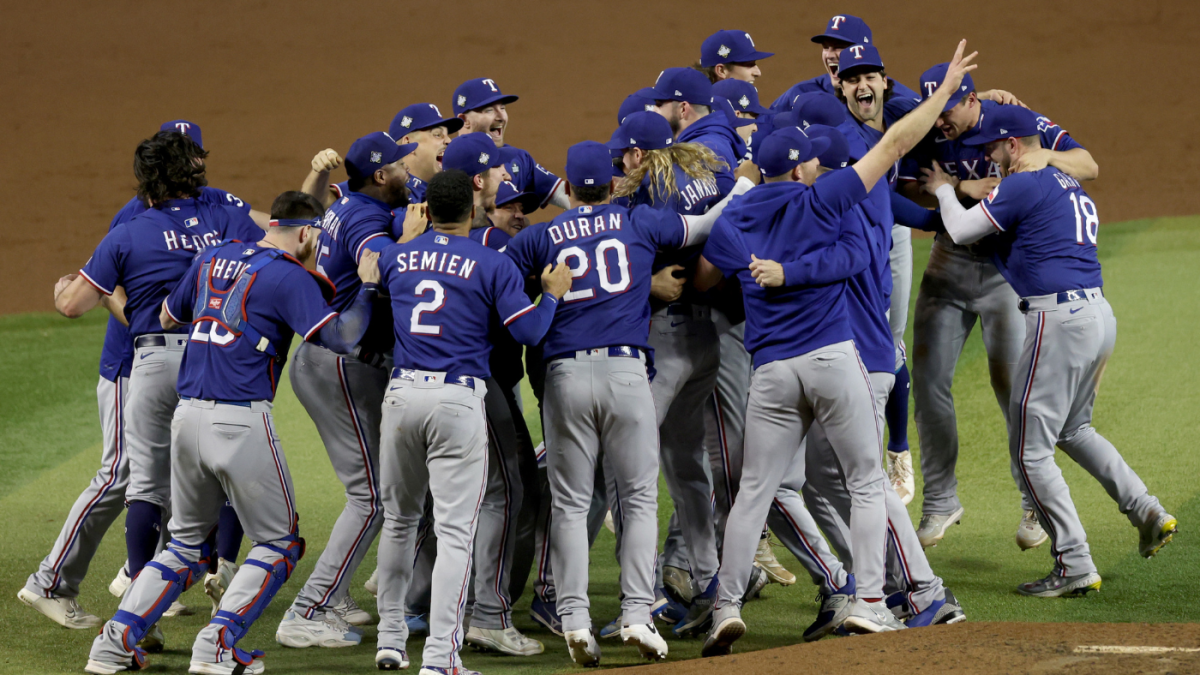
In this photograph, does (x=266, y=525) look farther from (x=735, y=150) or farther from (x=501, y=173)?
(x=735, y=150)

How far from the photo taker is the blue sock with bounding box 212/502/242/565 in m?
4.98

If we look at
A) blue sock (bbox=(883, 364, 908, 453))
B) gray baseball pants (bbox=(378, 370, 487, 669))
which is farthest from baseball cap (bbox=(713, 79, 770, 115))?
gray baseball pants (bbox=(378, 370, 487, 669))

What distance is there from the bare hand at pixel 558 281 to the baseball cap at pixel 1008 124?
83.5 inches

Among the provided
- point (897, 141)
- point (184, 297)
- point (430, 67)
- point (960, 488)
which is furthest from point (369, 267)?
point (430, 67)

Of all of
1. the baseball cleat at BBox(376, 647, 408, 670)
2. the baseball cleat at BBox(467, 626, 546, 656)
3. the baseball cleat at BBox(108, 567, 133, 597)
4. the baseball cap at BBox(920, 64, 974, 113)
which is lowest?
the baseball cleat at BBox(108, 567, 133, 597)

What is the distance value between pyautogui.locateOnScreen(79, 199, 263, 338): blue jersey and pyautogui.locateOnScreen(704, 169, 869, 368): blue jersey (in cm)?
216

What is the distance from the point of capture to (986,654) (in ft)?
12.0

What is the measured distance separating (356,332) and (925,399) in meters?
2.99

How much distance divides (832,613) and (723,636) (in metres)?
0.51

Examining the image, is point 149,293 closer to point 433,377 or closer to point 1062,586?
point 433,377

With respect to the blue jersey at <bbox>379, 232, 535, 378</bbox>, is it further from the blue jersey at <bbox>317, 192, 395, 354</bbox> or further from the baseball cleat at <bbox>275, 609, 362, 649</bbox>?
the baseball cleat at <bbox>275, 609, 362, 649</bbox>

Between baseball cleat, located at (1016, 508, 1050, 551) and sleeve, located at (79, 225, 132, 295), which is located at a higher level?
sleeve, located at (79, 225, 132, 295)

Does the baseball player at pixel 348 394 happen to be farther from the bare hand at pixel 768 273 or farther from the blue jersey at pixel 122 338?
the bare hand at pixel 768 273

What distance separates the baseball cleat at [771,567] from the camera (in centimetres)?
554
